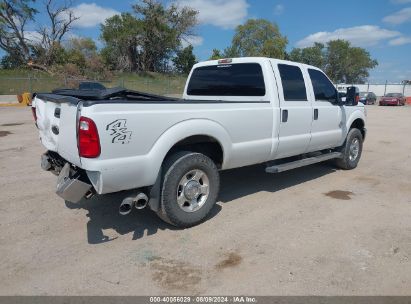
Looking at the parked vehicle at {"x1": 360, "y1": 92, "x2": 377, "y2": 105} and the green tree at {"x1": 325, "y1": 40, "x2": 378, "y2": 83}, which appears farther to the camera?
the green tree at {"x1": 325, "y1": 40, "x2": 378, "y2": 83}

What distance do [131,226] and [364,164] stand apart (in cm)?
563

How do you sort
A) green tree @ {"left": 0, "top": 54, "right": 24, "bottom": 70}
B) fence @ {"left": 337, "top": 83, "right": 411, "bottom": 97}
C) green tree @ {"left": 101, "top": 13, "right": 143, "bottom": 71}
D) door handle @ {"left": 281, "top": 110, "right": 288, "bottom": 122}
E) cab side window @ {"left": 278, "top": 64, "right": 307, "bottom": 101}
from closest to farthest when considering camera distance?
door handle @ {"left": 281, "top": 110, "right": 288, "bottom": 122}
cab side window @ {"left": 278, "top": 64, "right": 307, "bottom": 101}
green tree @ {"left": 0, "top": 54, "right": 24, "bottom": 70}
green tree @ {"left": 101, "top": 13, "right": 143, "bottom": 71}
fence @ {"left": 337, "top": 83, "right": 411, "bottom": 97}

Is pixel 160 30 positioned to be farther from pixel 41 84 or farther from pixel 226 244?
pixel 226 244

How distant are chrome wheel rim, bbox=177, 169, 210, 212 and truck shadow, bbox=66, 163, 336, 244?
0.35m

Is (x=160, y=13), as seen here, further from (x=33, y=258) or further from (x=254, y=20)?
(x=33, y=258)

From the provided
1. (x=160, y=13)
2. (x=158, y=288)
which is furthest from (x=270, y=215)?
(x=160, y=13)

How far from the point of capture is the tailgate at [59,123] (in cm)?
361

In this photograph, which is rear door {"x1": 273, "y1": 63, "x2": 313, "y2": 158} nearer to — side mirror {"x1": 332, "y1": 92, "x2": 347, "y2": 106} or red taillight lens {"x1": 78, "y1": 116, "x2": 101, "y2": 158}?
side mirror {"x1": 332, "y1": 92, "x2": 347, "y2": 106}

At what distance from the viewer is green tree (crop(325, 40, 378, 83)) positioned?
9844 cm

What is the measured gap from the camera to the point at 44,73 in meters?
42.3

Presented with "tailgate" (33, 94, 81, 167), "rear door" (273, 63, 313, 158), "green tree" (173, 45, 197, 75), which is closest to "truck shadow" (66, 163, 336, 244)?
"rear door" (273, 63, 313, 158)

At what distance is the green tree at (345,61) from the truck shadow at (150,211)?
9746 cm

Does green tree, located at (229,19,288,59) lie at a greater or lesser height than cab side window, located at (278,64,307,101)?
greater

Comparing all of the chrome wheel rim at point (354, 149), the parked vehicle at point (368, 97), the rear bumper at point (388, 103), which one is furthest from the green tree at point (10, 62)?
the chrome wheel rim at point (354, 149)
